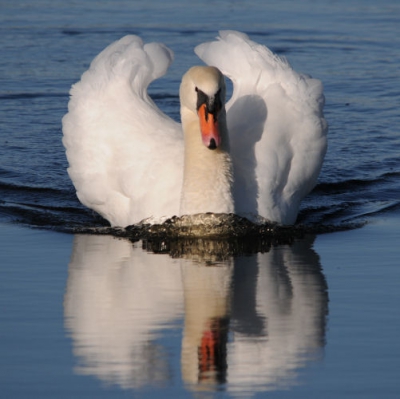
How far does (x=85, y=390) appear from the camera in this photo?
6562mm

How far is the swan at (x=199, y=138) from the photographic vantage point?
1005 cm

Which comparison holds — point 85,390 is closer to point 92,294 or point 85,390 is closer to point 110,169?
point 92,294

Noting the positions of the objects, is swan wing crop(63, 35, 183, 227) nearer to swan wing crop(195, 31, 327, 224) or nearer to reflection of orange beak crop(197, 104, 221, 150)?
swan wing crop(195, 31, 327, 224)

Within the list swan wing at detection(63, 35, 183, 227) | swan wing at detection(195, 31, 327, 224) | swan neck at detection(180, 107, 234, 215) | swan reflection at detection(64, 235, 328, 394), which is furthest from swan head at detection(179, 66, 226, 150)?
swan reflection at detection(64, 235, 328, 394)

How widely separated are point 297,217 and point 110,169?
187 centimetres

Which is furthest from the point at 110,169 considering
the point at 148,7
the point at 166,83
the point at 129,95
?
the point at 148,7

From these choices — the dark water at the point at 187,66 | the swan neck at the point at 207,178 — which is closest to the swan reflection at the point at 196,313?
the swan neck at the point at 207,178

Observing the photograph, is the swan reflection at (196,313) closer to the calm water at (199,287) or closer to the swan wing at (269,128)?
the calm water at (199,287)

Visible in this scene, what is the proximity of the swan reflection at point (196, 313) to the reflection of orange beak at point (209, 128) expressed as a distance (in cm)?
89

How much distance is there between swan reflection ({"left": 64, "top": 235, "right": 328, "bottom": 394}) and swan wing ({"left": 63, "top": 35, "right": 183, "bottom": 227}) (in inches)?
18.9

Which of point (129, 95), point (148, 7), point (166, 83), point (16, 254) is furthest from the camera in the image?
point (148, 7)

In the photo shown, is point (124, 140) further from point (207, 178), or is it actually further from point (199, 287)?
point (199, 287)

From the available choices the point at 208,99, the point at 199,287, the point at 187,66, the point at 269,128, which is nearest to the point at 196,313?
the point at 199,287

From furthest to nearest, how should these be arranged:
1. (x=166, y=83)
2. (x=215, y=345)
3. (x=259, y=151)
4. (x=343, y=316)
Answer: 1. (x=166, y=83)
2. (x=259, y=151)
3. (x=343, y=316)
4. (x=215, y=345)
